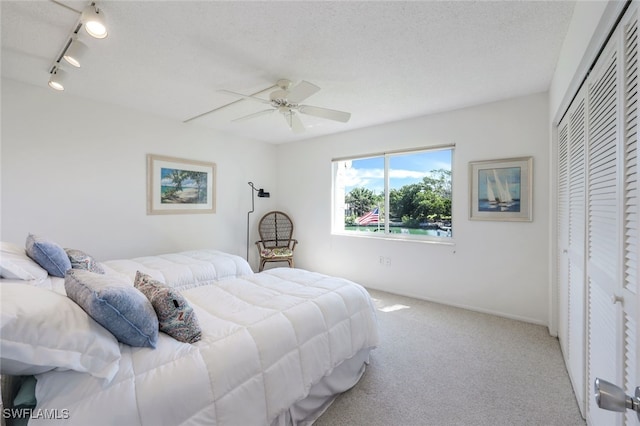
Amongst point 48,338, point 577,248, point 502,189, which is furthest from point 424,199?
point 48,338

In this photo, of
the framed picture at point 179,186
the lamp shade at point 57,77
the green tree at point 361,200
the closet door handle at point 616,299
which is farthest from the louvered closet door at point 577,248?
the framed picture at point 179,186

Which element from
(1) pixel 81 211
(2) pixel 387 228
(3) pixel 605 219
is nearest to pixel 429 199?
(2) pixel 387 228

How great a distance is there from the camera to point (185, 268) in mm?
2834

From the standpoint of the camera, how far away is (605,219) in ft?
4.18

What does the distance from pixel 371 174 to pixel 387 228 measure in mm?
894

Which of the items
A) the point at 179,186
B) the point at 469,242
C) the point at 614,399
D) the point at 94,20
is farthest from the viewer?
the point at 179,186

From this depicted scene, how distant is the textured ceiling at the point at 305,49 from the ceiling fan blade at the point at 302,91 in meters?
0.26

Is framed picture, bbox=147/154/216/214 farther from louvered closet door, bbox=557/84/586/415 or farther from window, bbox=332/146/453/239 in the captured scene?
louvered closet door, bbox=557/84/586/415

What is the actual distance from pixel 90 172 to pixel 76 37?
1700 mm

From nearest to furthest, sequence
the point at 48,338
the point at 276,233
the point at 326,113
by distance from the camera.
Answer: the point at 48,338
the point at 326,113
the point at 276,233

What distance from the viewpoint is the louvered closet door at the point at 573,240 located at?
1.69m

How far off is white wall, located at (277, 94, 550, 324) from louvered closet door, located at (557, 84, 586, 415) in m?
0.51

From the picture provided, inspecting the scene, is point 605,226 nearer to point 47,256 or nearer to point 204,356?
point 204,356

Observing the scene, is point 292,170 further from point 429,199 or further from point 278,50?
point 278,50
